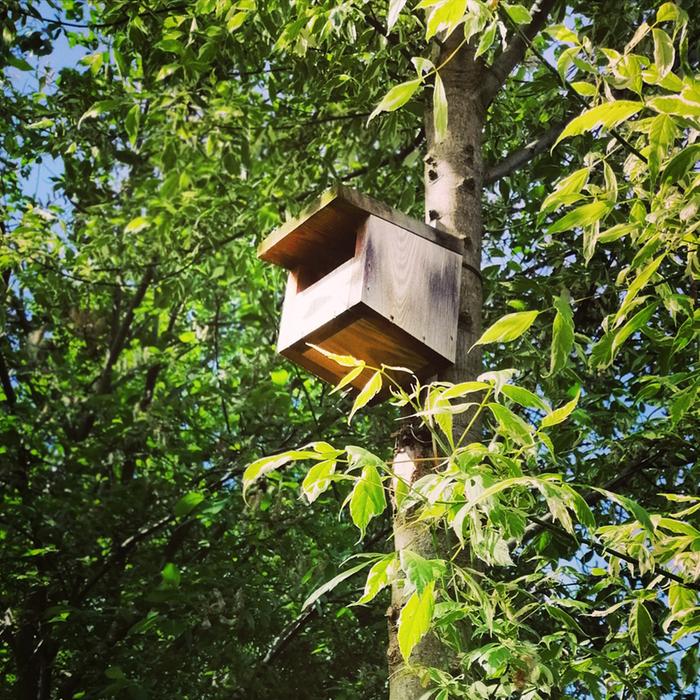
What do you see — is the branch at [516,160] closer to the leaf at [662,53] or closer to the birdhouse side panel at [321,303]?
the birdhouse side panel at [321,303]

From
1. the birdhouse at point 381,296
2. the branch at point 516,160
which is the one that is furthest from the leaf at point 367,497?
the branch at point 516,160

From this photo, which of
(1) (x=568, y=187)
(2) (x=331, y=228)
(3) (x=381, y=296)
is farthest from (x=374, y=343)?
(1) (x=568, y=187)

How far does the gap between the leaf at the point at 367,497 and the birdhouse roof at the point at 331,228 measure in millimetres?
1087

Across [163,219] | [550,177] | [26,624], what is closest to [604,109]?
[550,177]

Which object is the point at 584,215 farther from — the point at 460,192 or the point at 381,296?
the point at 460,192

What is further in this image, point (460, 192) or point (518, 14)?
point (460, 192)

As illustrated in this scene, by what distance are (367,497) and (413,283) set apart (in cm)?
98

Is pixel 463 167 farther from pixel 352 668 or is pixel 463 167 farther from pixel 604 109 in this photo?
pixel 352 668

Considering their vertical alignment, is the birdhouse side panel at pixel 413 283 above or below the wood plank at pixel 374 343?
above

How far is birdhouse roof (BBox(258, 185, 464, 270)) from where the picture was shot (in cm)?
238

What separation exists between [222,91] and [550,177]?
173 cm

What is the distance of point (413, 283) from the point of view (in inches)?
91.2

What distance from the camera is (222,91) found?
433 centimetres

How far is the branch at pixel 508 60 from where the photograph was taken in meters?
2.67
